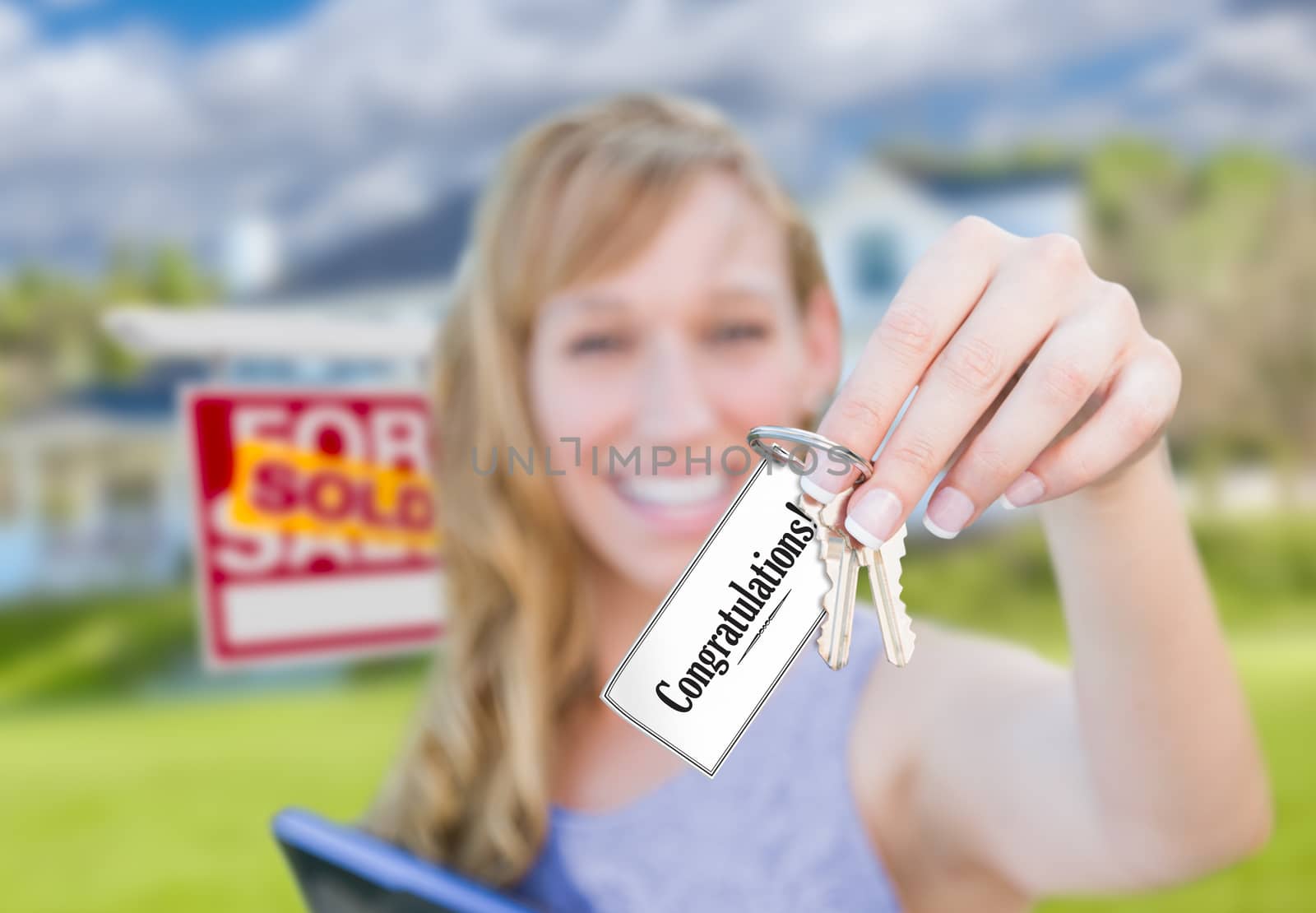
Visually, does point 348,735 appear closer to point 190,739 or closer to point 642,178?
point 190,739

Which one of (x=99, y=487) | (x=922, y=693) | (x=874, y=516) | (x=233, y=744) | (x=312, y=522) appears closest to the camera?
(x=874, y=516)

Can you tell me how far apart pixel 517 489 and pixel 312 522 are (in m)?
0.50

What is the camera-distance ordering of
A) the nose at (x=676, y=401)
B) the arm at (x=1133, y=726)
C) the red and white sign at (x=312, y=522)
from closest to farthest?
the arm at (x=1133, y=726)
the nose at (x=676, y=401)
the red and white sign at (x=312, y=522)

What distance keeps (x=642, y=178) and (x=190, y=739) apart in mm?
6515

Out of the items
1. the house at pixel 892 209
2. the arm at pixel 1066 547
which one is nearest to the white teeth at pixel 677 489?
the arm at pixel 1066 547

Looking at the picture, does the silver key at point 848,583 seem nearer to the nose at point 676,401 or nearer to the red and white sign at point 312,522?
the nose at point 676,401

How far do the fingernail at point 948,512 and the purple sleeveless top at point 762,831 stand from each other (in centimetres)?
59

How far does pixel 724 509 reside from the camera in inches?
56.4

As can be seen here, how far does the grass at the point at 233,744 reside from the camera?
406 cm

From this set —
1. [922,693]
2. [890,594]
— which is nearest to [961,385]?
[890,594]

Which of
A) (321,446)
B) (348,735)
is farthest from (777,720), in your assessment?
(348,735)

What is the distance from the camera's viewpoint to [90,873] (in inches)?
169

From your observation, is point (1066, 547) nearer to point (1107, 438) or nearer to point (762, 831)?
point (1107, 438)

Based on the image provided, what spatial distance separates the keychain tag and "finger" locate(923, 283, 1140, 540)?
102mm
